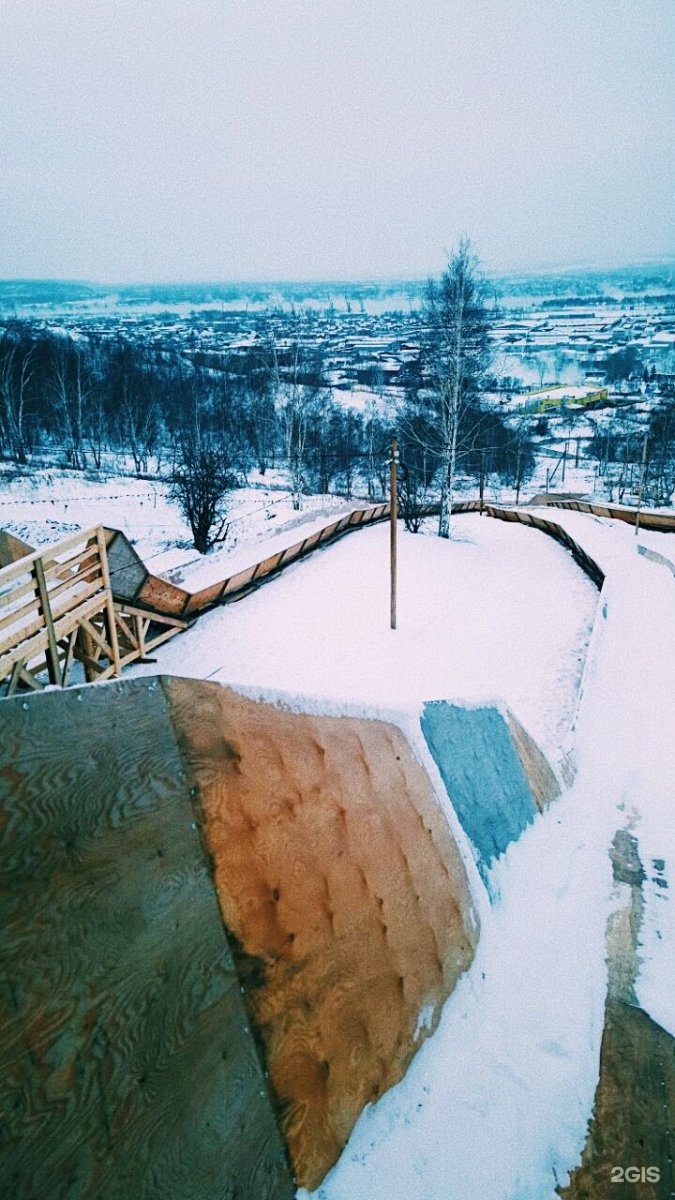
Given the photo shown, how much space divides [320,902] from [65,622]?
4.45 m

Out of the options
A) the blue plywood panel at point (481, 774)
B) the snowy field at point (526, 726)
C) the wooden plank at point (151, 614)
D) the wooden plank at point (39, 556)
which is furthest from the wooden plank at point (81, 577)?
the blue plywood panel at point (481, 774)

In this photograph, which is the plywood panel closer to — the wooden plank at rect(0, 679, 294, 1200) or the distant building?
the wooden plank at rect(0, 679, 294, 1200)

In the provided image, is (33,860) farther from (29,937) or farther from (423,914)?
(423,914)

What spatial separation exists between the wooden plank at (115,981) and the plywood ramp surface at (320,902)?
14 cm

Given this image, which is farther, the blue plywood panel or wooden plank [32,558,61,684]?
wooden plank [32,558,61,684]

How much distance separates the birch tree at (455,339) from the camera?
1695 centimetres

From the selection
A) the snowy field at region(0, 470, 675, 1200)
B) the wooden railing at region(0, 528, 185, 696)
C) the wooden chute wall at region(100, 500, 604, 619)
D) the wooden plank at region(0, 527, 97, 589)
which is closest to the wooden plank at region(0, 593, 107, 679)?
the wooden railing at region(0, 528, 185, 696)

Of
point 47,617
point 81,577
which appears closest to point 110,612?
point 81,577

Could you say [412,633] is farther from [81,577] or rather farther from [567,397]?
[567,397]

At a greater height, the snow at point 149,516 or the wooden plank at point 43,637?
the wooden plank at point 43,637

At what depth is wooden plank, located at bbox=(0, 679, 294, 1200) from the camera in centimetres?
193

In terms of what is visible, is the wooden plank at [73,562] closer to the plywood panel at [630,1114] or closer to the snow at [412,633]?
the snow at [412,633]

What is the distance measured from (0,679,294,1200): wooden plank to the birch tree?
16368 millimetres

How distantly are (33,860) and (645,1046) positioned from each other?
367 cm
